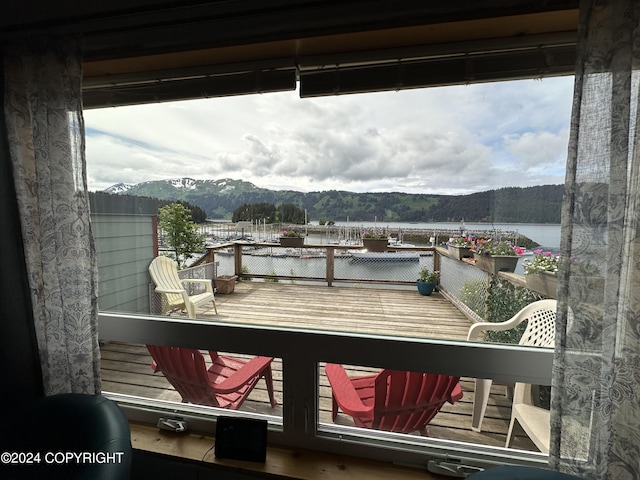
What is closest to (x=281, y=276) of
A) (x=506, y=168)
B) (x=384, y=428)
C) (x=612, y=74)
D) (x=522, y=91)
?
(x=384, y=428)

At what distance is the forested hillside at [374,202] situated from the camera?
1165 mm

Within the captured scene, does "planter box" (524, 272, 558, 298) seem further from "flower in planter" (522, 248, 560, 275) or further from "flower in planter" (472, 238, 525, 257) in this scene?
"flower in planter" (472, 238, 525, 257)

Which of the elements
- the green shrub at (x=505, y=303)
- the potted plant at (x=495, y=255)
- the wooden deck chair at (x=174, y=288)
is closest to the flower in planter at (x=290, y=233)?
the wooden deck chair at (x=174, y=288)

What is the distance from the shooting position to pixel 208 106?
1439mm

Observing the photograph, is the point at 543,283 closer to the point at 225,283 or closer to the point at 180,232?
the point at 225,283

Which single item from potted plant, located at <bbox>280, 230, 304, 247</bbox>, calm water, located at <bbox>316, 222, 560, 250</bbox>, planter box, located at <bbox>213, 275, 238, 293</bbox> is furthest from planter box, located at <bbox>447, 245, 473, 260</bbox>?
planter box, located at <bbox>213, 275, 238, 293</bbox>

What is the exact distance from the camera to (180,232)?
159 cm

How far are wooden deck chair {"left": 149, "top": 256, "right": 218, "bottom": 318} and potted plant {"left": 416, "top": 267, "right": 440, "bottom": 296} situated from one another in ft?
3.78

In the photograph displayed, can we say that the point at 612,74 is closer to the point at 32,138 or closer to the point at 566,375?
the point at 566,375

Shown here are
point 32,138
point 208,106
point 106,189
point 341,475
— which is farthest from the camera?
point 106,189

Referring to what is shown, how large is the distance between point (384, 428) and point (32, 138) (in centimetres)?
206

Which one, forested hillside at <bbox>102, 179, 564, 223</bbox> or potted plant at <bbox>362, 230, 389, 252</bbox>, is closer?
forested hillside at <bbox>102, 179, 564, 223</bbox>

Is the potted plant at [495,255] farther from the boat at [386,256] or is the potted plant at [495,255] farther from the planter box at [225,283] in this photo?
the planter box at [225,283]

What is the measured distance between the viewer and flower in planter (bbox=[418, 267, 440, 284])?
4.94 ft
